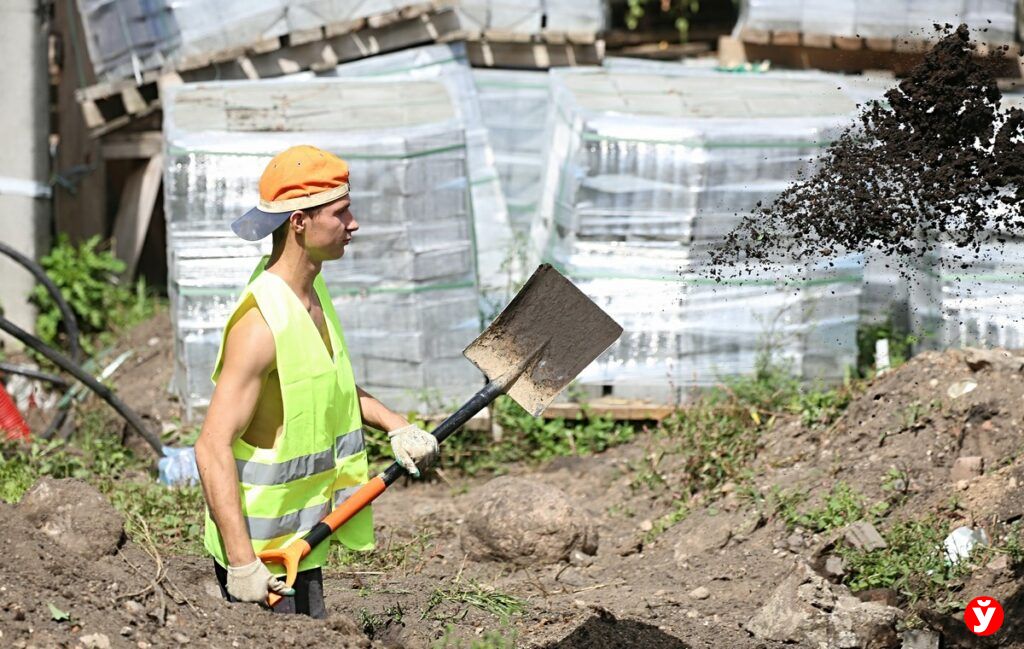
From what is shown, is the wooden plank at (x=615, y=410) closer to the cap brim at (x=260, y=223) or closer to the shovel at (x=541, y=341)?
the shovel at (x=541, y=341)

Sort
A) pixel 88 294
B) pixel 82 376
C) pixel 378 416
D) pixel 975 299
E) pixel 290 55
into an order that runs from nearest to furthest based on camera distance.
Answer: pixel 378 416, pixel 82 376, pixel 975 299, pixel 290 55, pixel 88 294

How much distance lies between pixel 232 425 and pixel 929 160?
2.61 meters

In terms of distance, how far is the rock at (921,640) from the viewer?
14.0 feet

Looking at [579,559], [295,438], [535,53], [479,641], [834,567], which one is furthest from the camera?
Result: [535,53]

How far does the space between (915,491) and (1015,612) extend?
0.91 meters

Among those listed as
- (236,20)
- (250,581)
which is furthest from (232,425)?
(236,20)

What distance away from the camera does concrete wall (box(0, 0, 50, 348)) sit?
745 cm

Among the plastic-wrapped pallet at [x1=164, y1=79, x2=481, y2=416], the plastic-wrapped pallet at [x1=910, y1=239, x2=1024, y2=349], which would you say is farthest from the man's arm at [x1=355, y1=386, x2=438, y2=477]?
the plastic-wrapped pallet at [x1=910, y1=239, x2=1024, y2=349]

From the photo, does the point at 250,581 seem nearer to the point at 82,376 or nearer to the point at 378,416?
the point at 378,416

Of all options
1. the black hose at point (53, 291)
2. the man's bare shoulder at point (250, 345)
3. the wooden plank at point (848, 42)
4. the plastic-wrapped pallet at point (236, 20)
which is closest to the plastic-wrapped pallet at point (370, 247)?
the black hose at point (53, 291)

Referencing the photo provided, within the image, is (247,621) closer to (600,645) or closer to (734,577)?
(600,645)

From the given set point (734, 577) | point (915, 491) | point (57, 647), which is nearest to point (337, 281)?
point (734, 577)

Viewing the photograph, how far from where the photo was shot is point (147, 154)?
8008mm

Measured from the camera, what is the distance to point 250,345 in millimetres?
3197
